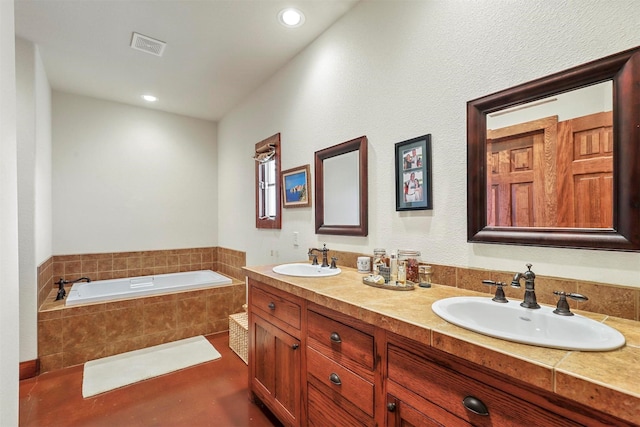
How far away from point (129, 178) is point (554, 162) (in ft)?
14.5

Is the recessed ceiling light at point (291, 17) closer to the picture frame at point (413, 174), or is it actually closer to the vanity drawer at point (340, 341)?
the picture frame at point (413, 174)

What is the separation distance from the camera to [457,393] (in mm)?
896

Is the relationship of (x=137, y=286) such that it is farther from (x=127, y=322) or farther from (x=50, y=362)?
(x=50, y=362)

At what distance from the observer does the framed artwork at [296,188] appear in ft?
→ 8.60

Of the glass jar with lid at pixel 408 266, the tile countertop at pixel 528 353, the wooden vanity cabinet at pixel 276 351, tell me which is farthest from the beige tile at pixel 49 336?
the glass jar with lid at pixel 408 266

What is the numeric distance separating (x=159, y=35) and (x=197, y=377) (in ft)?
9.42

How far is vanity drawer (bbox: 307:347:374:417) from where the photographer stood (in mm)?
1189

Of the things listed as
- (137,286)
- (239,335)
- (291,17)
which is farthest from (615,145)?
(137,286)

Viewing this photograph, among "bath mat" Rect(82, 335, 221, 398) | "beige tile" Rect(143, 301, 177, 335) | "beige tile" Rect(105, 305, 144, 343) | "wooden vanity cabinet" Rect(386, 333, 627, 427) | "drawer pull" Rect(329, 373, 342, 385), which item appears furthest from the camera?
"beige tile" Rect(143, 301, 177, 335)

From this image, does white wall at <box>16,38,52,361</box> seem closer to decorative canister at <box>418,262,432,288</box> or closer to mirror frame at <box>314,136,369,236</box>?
mirror frame at <box>314,136,369,236</box>

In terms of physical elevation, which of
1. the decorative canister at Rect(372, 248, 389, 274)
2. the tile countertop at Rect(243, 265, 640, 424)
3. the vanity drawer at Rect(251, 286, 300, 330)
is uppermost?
the decorative canister at Rect(372, 248, 389, 274)

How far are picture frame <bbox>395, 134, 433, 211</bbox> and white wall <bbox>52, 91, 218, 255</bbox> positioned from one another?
350 cm

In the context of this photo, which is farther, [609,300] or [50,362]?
[50,362]

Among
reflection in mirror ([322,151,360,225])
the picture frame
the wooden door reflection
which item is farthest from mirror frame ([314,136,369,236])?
the wooden door reflection
